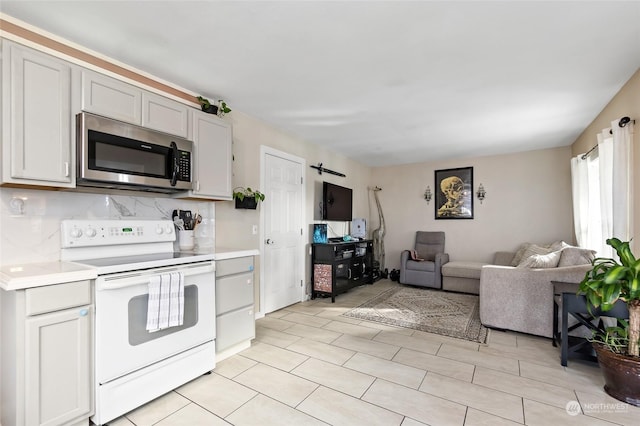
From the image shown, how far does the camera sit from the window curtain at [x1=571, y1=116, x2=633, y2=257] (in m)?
2.54

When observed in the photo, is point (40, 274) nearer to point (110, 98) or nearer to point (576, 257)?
point (110, 98)

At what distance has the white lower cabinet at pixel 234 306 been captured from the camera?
2.47 metres

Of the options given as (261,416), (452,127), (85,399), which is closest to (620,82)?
(452,127)

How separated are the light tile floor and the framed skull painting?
3.04 m

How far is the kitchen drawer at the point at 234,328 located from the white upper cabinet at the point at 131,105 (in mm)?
1603

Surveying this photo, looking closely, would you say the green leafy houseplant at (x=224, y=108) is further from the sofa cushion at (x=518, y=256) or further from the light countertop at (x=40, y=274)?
the sofa cushion at (x=518, y=256)

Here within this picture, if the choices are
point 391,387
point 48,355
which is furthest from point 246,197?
point 391,387

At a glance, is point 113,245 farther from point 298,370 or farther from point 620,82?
point 620,82

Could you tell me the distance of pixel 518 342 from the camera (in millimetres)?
2896

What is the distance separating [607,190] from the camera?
2875 mm

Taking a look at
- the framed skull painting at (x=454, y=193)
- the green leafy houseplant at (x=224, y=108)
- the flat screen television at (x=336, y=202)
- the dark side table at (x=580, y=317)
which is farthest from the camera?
the framed skull painting at (x=454, y=193)

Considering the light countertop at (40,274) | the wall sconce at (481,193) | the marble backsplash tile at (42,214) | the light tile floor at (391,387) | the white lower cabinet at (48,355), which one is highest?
the wall sconce at (481,193)

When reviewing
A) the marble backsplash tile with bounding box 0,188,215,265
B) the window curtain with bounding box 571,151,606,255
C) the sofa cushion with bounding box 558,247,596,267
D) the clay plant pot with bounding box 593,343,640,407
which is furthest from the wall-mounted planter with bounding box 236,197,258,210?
the window curtain with bounding box 571,151,606,255

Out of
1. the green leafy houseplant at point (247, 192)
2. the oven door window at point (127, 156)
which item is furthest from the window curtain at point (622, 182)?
the oven door window at point (127, 156)
